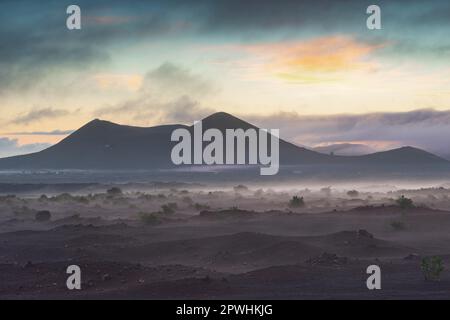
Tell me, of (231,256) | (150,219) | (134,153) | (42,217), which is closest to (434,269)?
(231,256)

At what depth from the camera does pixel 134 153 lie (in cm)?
16350

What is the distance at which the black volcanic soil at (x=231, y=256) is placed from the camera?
18.9 metres

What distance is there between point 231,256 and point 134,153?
454 feet

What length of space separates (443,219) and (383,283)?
65.2ft

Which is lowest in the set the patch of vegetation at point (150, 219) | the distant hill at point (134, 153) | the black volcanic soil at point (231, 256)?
the black volcanic soil at point (231, 256)

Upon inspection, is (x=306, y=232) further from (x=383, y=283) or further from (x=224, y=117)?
(x=224, y=117)

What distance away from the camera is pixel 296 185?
113 m

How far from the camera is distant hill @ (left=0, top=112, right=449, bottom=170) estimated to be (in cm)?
15950

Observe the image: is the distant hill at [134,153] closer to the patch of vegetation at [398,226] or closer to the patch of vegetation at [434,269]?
the patch of vegetation at [398,226]

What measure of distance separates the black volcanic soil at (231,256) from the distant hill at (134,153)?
112680 mm

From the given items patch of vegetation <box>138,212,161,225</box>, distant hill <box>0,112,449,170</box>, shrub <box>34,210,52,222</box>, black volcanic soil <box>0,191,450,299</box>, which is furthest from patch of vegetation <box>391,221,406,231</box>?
distant hill <box>0,112,449,170</box>

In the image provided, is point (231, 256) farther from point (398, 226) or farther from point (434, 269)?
point (398, 226)

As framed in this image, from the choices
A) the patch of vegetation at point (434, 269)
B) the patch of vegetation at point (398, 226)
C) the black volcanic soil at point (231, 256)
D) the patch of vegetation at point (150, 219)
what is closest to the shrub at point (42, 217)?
the black volcanic soil at point (231, 256)

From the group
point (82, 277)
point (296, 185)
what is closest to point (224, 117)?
point (296, 185)
